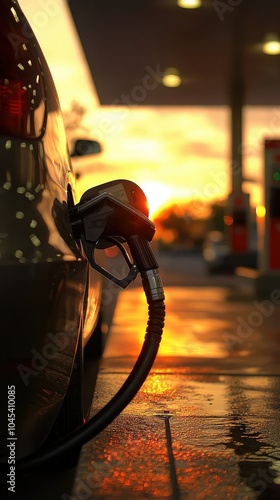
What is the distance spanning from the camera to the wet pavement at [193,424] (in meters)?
3.52

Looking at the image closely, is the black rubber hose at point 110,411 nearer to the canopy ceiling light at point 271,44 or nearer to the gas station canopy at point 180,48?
the gas station canopy at point 180,48

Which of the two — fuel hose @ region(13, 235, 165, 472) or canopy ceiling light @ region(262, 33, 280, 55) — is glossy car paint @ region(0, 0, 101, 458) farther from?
canopy ceiling light @ region(262, 33, 280, 55)

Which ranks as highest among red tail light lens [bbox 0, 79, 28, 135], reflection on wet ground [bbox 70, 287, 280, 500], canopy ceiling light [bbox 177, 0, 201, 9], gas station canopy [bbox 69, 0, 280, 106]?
gas station canopy [bbox 69, 0, 280, 106]

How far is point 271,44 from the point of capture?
16875mm

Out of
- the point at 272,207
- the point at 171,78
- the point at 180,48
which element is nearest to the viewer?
the point at 272,207

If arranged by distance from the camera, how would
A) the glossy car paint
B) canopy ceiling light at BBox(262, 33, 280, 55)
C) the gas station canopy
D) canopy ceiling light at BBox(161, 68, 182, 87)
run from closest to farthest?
the glossy car paint, the gas station canopy, canopy ceiling light at BBox(262, 33, 280, 55), canopy ceiling light at BBox(161, 68, 182, 87)

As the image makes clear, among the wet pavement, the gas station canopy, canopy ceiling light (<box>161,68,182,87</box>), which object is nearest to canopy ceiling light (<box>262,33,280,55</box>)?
the gas station canopy

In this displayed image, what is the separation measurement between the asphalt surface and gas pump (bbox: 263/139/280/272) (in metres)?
5.96

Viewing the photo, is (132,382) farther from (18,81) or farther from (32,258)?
(18,81)

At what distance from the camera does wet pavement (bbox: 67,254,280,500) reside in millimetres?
3520

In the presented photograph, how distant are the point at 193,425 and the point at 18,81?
2193mm

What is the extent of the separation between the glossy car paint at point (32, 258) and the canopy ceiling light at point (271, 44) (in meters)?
13.6

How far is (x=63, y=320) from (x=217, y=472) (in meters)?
1.01

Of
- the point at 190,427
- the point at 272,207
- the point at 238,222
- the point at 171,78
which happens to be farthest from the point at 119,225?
the point at 238,222
